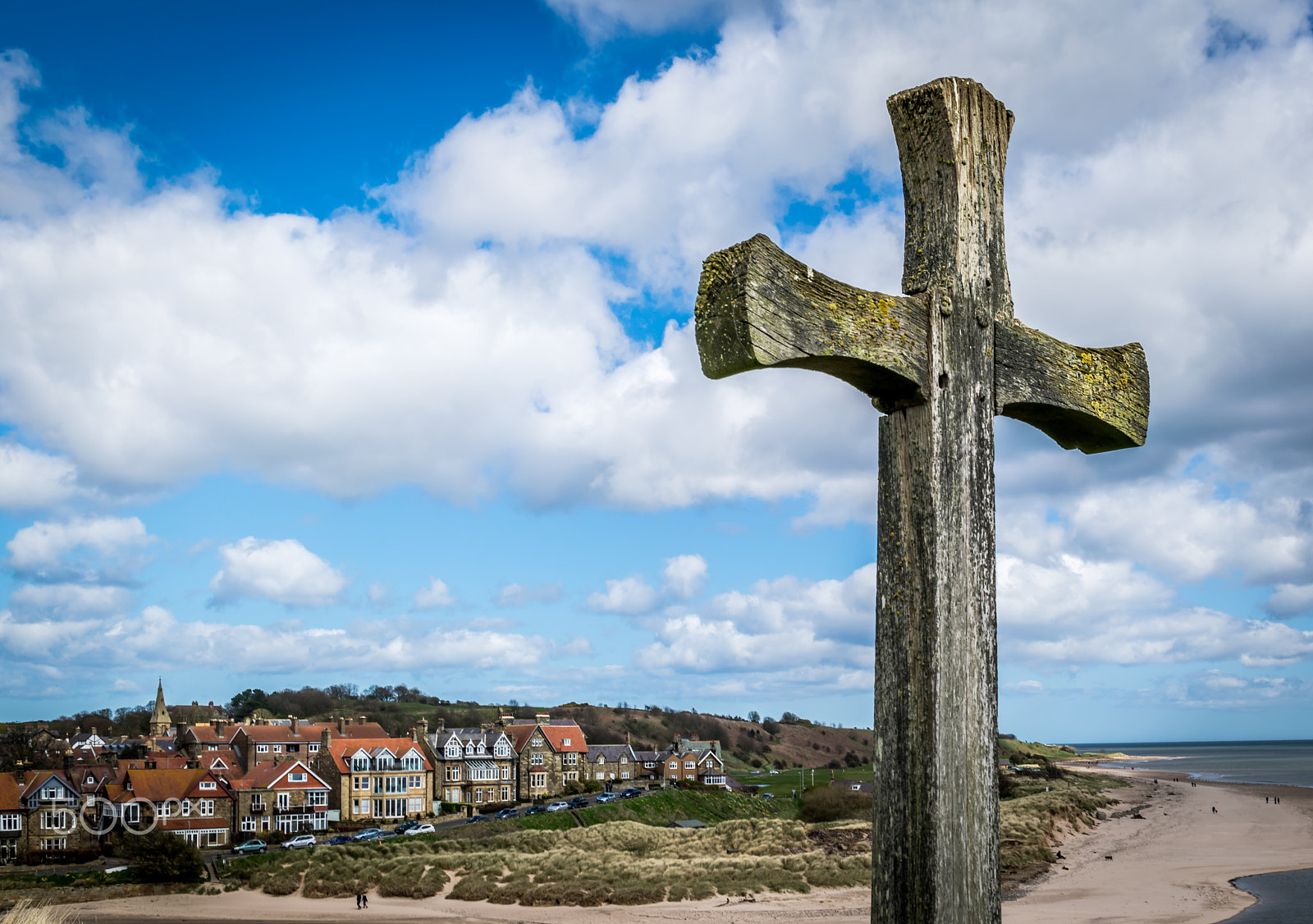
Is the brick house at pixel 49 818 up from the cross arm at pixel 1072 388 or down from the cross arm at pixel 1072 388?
down

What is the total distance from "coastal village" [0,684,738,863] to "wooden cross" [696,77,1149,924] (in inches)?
1931

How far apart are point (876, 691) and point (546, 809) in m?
57.7

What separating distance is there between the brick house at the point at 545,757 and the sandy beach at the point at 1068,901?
26010 millimetres

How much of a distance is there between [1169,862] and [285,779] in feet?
143

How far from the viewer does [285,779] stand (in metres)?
52.8

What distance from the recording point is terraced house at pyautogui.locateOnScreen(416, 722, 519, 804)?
60.2m

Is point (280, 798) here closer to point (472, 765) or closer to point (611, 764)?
point (472, 765)

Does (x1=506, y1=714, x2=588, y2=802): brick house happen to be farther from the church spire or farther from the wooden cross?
the wooden cross

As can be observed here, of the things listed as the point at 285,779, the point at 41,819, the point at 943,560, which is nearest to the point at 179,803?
the point at 285,779

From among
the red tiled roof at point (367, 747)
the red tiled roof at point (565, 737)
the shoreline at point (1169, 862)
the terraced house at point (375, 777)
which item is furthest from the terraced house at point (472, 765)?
the shoreline at point (1169, 862)

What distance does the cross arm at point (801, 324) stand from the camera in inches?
83.4

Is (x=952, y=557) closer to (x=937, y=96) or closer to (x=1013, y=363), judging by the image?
(x=1013, y=363)

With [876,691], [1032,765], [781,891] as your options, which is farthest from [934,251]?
[1032,765]

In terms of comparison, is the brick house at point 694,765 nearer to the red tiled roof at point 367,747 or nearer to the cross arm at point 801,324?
the red tiled roof at point 367,747
